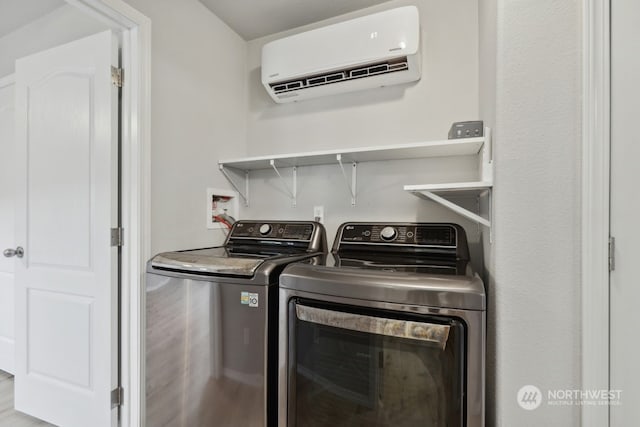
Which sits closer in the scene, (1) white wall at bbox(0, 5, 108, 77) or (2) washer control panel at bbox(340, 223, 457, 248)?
(2) washer control panel at bbox(340, 223, 457, 248)

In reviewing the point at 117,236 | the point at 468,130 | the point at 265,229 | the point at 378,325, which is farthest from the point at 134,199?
the point at 468,130

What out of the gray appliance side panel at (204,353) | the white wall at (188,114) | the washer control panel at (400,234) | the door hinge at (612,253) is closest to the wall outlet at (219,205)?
the white wall at (188,114)

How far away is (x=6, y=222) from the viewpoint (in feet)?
7.29

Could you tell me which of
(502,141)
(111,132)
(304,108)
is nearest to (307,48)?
(304,108)

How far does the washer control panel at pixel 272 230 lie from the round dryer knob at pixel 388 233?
435 millimetres

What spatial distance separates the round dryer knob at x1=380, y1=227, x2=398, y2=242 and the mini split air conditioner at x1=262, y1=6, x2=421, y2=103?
0.92m

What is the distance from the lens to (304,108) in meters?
2.03

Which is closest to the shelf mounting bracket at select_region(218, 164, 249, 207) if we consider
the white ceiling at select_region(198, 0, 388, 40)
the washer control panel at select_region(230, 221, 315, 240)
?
the washer control panel at select_region(230, 221, 315, 240)

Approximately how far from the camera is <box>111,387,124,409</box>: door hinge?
144cm

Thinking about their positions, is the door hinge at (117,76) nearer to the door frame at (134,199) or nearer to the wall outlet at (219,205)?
the door frame at (134,199)

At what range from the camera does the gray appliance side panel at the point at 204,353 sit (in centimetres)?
115

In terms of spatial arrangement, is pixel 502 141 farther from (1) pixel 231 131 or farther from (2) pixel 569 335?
(1) pixel 231 131

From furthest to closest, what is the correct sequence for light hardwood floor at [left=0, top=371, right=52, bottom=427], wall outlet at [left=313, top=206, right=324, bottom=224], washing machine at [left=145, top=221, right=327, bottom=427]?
wall outlet at [left=313, top=206, right=324, bottom=224]
light hardwood floor at [left=0, top=371, right=52, bottom=427]
washing machine at [left=145, top=221, right=327, bottom=427]
